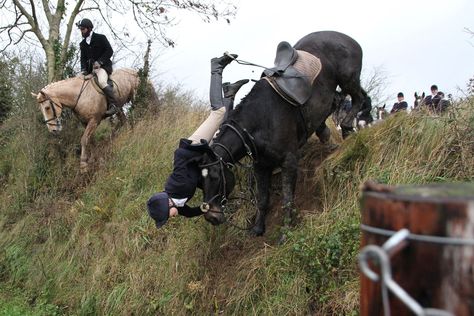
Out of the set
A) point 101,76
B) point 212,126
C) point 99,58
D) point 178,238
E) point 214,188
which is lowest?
point 178,238

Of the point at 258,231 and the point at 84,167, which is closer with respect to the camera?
the point at 258,231

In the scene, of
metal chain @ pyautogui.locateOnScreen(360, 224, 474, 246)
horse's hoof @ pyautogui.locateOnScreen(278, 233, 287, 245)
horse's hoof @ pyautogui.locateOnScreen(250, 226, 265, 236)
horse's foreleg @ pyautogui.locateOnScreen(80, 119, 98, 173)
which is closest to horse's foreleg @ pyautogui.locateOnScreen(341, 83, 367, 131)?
horse's hoof @ pyautogui.locateOnScreen(250, 226, 265, 236)

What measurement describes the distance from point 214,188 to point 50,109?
567 cm

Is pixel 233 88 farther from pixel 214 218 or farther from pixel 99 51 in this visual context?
pixel 99 51

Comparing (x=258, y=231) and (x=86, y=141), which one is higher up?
(x=86, y=141)

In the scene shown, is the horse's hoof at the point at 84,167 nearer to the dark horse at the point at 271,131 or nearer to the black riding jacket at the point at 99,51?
the black riding jacket at the point at 99,51

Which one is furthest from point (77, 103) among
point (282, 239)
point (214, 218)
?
point (282, 239)

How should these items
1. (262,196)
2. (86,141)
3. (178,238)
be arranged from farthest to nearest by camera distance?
(86,141) → (178,238) → (262,196)

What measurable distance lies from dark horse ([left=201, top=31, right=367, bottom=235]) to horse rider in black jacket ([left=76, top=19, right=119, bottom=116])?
465 centimetres

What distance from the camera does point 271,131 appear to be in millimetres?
5758

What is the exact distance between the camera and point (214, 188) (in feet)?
17.1

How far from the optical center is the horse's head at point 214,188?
5137 millimetres

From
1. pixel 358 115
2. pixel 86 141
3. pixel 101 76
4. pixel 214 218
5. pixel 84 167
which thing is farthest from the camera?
pixel 101 76

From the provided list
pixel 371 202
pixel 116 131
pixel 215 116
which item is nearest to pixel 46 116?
pixel 116 131
